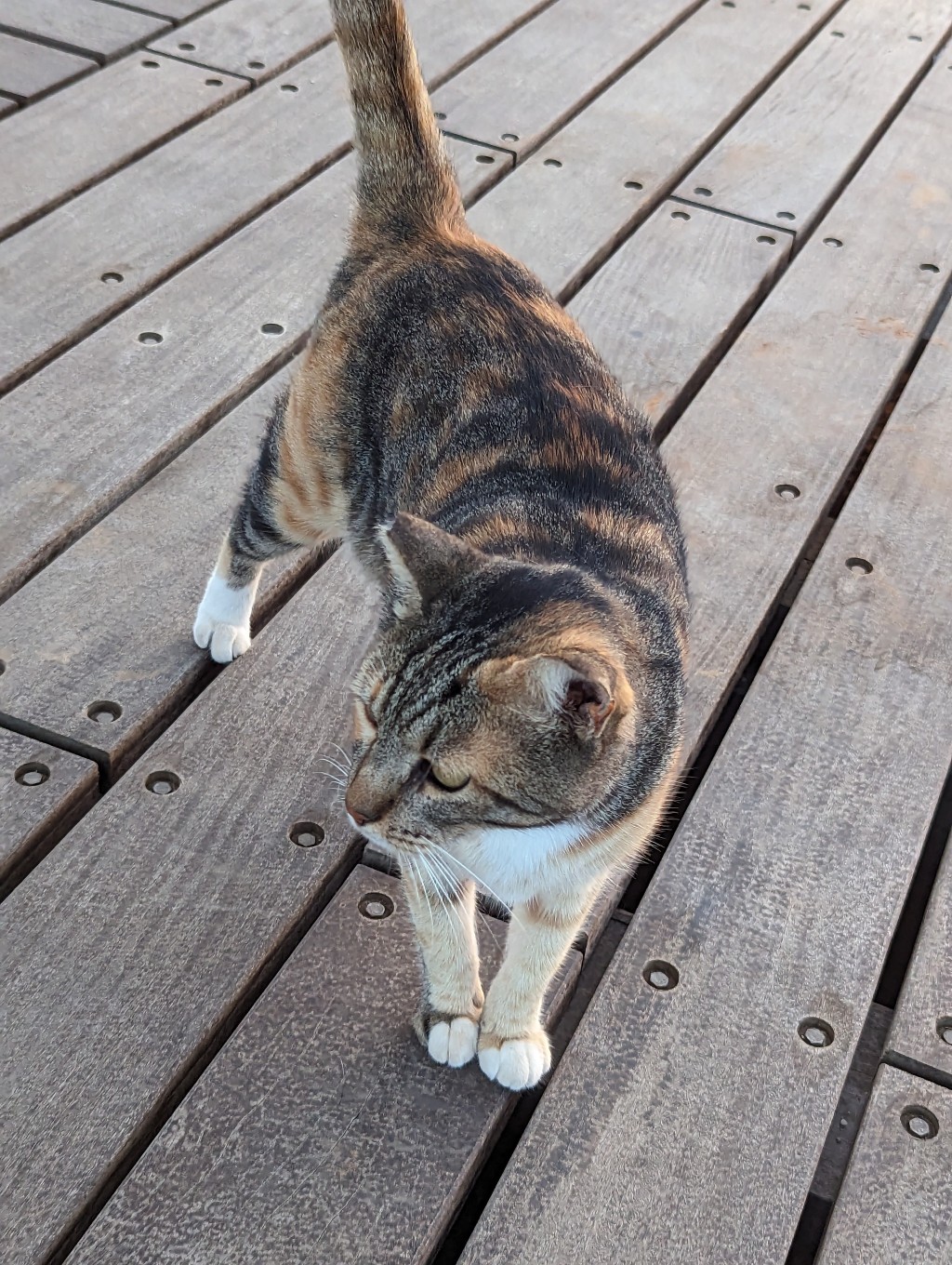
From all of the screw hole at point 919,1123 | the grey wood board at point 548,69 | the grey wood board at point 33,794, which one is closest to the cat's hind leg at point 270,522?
the grey wood board at point 33,794

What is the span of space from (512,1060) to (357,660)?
75 centimetres

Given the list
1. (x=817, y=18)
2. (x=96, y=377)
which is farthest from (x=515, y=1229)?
(x=817, y=18)

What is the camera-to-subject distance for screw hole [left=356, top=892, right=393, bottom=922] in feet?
6.11

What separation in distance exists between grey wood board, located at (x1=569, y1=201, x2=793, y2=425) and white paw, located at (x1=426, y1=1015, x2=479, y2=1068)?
1417 millimetres

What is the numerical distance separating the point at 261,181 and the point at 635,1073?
7.42 feet

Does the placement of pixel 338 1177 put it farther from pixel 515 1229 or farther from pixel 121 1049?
pixel 121 1049

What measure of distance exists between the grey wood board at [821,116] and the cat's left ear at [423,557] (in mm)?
Answer: 2034

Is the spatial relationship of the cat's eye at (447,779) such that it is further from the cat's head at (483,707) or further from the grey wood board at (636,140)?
the grey wood board at (636,140)

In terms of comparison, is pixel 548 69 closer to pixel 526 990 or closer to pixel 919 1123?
pixel 526 990

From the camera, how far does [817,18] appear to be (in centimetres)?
401

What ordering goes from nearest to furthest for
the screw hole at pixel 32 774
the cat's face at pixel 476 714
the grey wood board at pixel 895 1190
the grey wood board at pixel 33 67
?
the cat's face at pixel 476 714 → the grey wood board at pixel 895 1190 → the screw hole at pixel 32 774 → the grey wood board at pixel 33 67

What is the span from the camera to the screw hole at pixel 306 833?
6.37 ft

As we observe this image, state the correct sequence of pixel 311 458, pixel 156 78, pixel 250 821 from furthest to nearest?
pixel 156 78 < pixel 311 458 < pixel 250 821

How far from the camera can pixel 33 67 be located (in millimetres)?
3281
